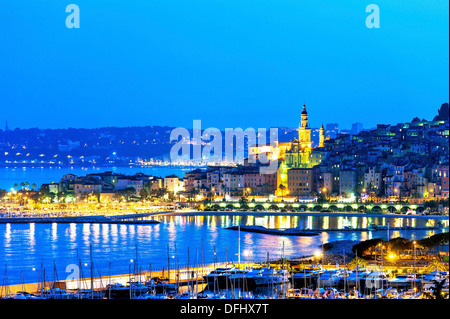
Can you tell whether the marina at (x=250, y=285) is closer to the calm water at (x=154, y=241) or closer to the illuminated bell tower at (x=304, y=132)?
the calm water at (x=154, y=241)

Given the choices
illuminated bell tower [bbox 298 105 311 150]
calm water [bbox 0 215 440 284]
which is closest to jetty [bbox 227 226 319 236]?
calm water [bbox 0 215 440 284]

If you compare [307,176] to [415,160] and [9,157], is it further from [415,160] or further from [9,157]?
[9,157]

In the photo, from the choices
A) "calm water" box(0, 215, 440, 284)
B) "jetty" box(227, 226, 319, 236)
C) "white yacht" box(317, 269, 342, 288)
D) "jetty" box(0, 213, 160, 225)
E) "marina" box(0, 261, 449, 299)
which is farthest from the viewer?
"jetty" box(0, 213, 160, 225)

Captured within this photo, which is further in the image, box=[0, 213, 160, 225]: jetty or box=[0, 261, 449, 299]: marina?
box=[0, 213, 160, 225]: jetty

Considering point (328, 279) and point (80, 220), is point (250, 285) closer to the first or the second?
point (328, 279)

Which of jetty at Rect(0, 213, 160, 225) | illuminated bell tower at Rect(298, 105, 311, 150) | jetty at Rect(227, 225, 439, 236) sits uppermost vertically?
illuminated bell tower at Rect(298, 105, 311, 150)

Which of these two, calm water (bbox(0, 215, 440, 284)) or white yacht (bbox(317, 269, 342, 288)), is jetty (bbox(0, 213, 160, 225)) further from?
white yacht (bbox(317, 269, 342, 288))

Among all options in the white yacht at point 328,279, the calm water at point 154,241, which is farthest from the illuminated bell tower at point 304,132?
the white yacht at point 328,279

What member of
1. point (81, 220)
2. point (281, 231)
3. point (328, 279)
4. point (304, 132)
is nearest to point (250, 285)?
point (328, 279)
